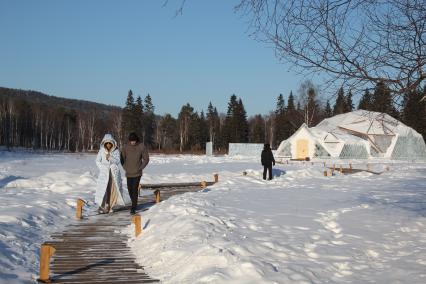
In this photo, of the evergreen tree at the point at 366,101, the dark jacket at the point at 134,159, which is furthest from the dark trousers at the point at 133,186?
the evergreen tree at the point at 366,101

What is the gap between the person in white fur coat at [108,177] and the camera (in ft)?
34.4

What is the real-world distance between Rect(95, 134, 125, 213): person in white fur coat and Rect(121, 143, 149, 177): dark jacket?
24 cm

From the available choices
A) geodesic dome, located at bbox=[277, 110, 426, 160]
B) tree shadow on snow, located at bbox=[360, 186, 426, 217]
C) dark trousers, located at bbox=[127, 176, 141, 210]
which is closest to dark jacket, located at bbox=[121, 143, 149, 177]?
dark trousers, located at bbox=[127, 176, 141, 210]

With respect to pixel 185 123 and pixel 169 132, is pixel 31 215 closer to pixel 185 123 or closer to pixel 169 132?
pixel 185 123

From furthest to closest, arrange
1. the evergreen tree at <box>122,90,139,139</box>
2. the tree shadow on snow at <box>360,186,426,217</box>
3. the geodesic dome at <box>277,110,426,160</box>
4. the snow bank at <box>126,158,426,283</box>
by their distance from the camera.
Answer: the evergreen tree at <box>122,90,139,139</box> → the geodesic dome at <box>277,110,426,160</box> → the tree shadow on snow at <box>360,186,426,217</box> → the snow bank at <box>126,158,426,283</box>

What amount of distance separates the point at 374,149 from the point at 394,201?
41.0 m

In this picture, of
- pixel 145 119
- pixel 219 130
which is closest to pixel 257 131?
pixel 219 130

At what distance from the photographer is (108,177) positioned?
10.5 metres

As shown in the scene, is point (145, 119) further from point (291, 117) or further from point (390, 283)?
point (390, 283)

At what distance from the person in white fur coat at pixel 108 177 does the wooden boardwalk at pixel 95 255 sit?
0.71 m

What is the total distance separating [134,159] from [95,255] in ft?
12.6

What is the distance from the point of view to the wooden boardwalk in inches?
225

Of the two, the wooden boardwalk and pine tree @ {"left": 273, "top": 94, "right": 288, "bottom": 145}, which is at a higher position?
pine tree @ {"left": 273, "top": 94, "right": 288, "bottom": 145}

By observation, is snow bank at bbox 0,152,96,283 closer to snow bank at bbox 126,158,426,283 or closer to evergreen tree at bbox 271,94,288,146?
snow bank at bbox 126,158,426,283
